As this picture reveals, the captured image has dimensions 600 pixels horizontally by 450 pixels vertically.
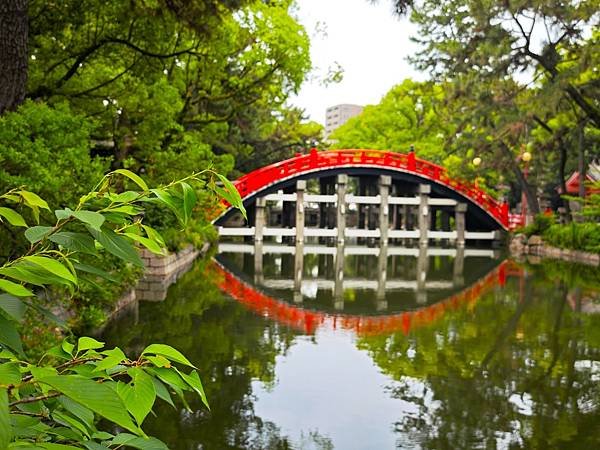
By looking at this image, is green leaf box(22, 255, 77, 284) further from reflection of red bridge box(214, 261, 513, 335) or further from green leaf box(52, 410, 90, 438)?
reflection of red bridge box(214, 261, 513, 335)

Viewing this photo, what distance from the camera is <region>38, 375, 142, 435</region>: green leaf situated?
3.34 ft

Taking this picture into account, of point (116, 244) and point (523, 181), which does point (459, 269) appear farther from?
point (116, 244)

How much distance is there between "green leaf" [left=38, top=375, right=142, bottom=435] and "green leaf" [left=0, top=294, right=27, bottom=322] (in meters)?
0.16

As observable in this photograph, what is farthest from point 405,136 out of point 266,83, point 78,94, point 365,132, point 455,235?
point 78,94

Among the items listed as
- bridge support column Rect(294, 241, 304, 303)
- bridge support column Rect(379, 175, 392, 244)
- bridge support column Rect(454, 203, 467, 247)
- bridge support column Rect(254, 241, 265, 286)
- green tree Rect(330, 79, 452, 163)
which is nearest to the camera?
bridge support column Rect(294, 241, 304, 303)

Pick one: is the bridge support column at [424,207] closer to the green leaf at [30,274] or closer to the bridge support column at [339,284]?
the bridge support column at [339,284]

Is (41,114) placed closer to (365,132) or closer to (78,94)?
(78,94)

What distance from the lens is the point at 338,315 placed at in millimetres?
11250

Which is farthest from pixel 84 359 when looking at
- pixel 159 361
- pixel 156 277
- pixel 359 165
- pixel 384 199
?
pixel 384 199

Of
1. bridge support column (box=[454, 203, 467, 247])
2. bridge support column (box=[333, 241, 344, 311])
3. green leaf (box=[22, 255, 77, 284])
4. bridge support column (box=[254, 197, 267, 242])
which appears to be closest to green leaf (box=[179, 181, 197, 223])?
green leaf (box=[22, 255, 77, 284])

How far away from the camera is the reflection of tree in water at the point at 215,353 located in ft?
16.4

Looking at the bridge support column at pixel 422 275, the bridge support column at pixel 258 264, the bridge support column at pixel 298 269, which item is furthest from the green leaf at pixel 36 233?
the bridge support column at pixel 258 264

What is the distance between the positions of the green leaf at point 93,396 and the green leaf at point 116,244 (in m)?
0.24

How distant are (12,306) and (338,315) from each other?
10.3 meters
